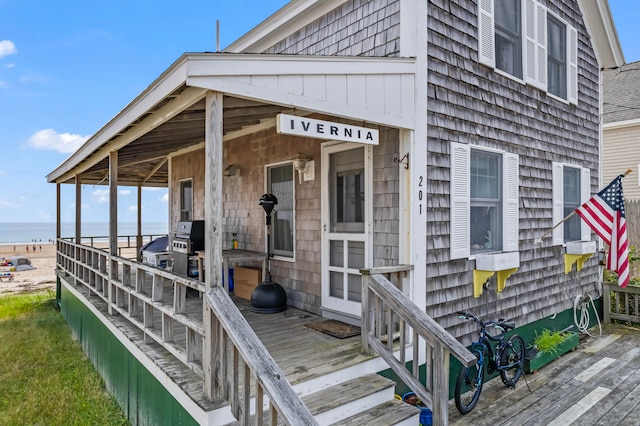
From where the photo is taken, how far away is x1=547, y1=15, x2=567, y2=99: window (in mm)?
6075

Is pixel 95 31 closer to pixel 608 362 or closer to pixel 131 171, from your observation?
pixel 131 171

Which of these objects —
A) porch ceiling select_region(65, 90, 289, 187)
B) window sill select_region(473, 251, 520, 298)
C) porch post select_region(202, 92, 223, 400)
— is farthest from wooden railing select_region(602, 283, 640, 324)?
porch post select_region(202, 92, 223, 400)

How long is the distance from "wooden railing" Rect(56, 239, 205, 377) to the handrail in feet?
0.62

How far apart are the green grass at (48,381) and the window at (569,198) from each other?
6305 mm

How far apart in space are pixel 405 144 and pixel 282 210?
2.35 m

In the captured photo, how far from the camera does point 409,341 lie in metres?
3.99

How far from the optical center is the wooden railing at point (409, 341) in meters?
3.07

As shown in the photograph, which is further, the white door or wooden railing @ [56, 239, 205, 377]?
the white door

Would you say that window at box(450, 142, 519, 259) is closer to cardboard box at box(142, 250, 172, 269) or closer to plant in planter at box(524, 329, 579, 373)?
plant in planter at box(524, 329, 579, 373)

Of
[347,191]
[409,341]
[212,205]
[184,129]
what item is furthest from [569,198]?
[212,205]

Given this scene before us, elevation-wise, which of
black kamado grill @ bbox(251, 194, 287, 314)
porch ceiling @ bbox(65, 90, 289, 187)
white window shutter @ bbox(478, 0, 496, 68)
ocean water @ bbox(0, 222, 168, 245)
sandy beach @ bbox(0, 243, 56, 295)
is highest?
white window shutter @ bbox(478, 0, 496, 68)

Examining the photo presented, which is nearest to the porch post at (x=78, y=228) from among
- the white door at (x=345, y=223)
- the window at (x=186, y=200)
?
the window at (x=186, y=200)

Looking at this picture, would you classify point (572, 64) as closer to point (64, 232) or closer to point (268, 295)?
point (268, 295)

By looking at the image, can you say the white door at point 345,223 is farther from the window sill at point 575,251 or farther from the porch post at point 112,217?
the window sill at point 575,251
